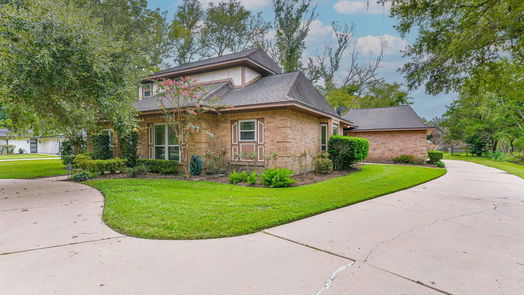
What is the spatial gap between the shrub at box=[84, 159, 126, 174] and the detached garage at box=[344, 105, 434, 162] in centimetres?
1606

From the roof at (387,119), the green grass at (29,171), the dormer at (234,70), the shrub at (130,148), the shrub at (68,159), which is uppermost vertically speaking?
the dormer at (234,70)

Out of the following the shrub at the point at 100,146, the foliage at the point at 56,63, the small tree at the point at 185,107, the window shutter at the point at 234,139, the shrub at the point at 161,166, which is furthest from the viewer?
the shrub at the point at 100,146

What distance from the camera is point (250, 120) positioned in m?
10.3

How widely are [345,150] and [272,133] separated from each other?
3994 millimetres

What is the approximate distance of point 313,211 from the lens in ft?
15.9

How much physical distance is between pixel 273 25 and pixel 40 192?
75.2 feet

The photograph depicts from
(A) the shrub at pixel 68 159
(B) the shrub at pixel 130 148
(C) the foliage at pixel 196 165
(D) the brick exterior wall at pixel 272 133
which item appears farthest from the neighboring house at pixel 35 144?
(C) the foliage at pixel 196 165

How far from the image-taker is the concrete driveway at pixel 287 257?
2.34 m

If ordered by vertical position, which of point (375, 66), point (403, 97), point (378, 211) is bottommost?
point (378, 211)

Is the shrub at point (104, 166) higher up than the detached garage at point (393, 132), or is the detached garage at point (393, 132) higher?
the detached garage at point (393, 132)

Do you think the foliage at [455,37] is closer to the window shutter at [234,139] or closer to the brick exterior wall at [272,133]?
the brick exterior wall at [272,133]

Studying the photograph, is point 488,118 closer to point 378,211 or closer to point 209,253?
point 378,211

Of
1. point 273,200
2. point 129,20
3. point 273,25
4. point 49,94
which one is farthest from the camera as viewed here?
point 273,25

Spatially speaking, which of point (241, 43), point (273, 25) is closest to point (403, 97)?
point (273, 25)
